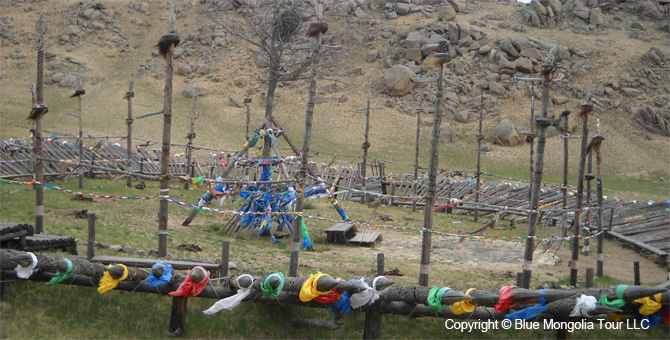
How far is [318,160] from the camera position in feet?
118

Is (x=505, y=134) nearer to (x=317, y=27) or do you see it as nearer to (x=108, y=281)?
(x=317, y=27)

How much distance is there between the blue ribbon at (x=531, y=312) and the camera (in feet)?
24.5

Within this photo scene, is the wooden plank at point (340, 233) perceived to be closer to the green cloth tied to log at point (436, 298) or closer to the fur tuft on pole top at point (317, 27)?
the fur tuft on pole top at point (317, 27)

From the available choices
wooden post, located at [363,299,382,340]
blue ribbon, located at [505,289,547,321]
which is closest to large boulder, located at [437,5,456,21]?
wooden post, located at [363,299,382,340]

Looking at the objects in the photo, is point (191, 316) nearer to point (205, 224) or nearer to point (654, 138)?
point (205, 224)

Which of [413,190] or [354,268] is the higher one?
[413,190]

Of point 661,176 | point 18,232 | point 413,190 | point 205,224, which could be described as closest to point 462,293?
point 18,232

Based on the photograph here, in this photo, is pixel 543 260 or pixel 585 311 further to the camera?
pixel 543 260

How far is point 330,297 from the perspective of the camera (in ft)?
26.1

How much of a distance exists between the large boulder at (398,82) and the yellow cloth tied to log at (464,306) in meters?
40.7

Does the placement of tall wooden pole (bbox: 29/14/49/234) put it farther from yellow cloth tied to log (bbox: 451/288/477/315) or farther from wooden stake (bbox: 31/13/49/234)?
yellow cloth tied to log (bbox: 451/288/477/315)

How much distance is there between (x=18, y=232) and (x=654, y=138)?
140 feet

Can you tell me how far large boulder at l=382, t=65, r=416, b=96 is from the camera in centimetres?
4759

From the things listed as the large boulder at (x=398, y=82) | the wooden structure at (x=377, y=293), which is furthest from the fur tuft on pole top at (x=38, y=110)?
the large boulder at (x=398, y=82)
